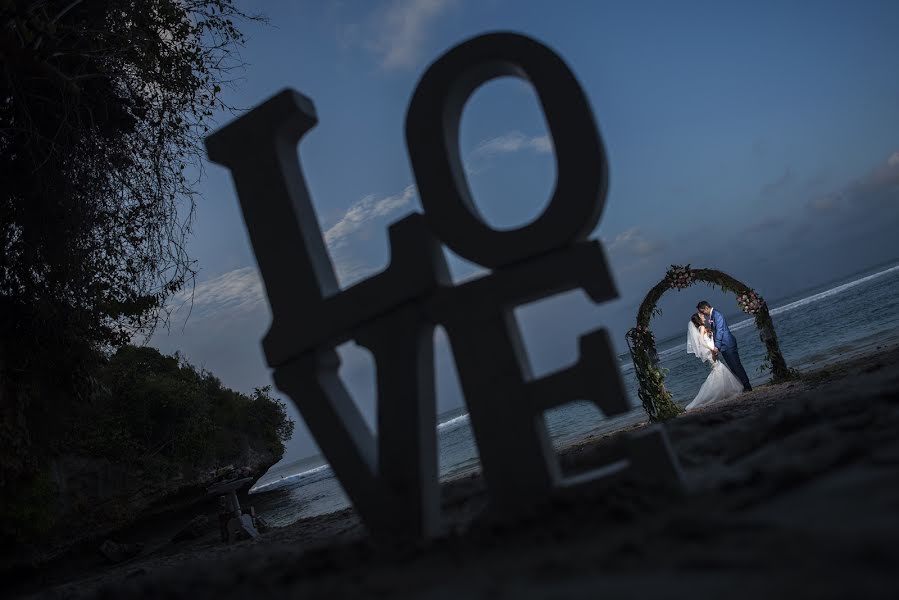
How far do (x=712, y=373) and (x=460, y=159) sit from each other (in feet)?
30.4

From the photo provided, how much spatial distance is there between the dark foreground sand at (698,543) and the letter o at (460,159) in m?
1.46

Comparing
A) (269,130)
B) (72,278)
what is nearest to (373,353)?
(269,130)

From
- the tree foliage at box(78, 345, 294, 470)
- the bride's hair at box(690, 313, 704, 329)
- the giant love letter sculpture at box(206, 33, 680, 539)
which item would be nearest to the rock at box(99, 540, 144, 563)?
the tree foliage at box(78, 345, 294, 470)

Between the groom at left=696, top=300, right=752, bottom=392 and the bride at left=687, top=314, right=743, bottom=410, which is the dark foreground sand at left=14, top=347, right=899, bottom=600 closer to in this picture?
the groom at left=696, top=300, right=752, bottom=392

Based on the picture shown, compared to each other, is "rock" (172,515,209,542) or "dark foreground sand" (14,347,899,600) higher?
"dark foreground sand" (14,347,899,600)

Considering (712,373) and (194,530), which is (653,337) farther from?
(194,530)

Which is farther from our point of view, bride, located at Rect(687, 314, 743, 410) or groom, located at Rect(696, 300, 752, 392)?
bride, located at Rect(687, 314, 743, 410)

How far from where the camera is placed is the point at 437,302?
4133mm

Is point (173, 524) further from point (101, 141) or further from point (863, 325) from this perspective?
point (863, 325)

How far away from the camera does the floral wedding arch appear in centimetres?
1178

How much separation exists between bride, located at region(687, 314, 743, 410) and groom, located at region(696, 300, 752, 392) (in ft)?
0.30

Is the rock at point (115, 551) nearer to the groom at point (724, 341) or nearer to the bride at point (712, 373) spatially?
the bride at point (712, 373)

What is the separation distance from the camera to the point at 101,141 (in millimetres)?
9195

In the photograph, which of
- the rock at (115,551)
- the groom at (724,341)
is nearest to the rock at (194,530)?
the rock at (115,551)
